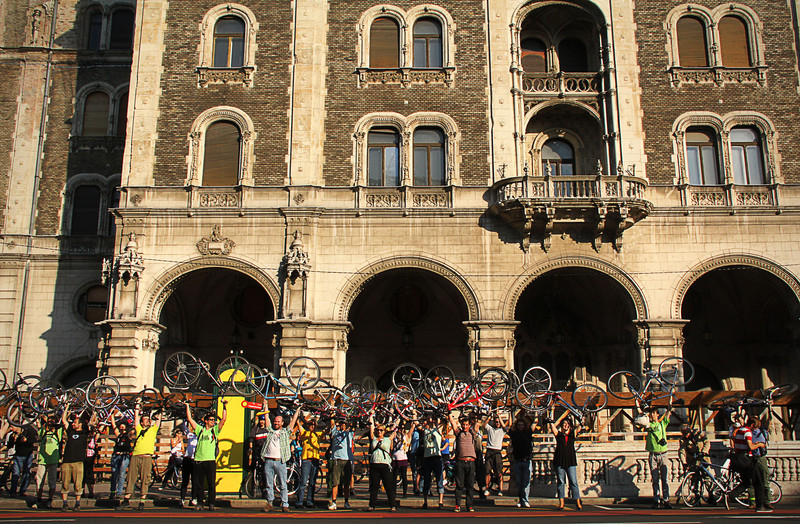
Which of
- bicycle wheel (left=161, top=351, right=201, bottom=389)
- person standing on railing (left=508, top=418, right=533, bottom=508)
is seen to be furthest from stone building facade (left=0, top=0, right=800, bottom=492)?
person standing on railing (left=508, top=418, right=533, bottom=508)

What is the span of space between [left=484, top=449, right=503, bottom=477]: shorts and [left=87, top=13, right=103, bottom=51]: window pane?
2521 centimetres

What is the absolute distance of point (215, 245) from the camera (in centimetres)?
2467

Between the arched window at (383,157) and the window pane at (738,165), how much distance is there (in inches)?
452

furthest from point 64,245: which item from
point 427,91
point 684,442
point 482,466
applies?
point 684,442

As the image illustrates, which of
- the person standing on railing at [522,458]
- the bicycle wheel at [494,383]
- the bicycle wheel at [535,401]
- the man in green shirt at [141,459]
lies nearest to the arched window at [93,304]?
the man in green shirt at [141,459]

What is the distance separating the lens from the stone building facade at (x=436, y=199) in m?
24.3

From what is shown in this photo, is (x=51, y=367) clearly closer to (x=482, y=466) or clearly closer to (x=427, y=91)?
(x=427, y=91)

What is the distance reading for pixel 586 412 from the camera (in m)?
18.5

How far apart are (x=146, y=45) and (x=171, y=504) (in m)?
17.5

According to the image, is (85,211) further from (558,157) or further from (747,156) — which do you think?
(747,156)

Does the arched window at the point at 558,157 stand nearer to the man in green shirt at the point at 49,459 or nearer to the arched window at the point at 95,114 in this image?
the arched window at the point at 95,114

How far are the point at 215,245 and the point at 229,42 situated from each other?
780 centimetres

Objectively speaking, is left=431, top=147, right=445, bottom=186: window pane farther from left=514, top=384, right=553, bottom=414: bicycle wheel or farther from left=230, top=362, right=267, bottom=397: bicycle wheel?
left=230, top=362, right=267, bottom=397: bicycle wheel

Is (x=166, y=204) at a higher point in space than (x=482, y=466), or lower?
higher
